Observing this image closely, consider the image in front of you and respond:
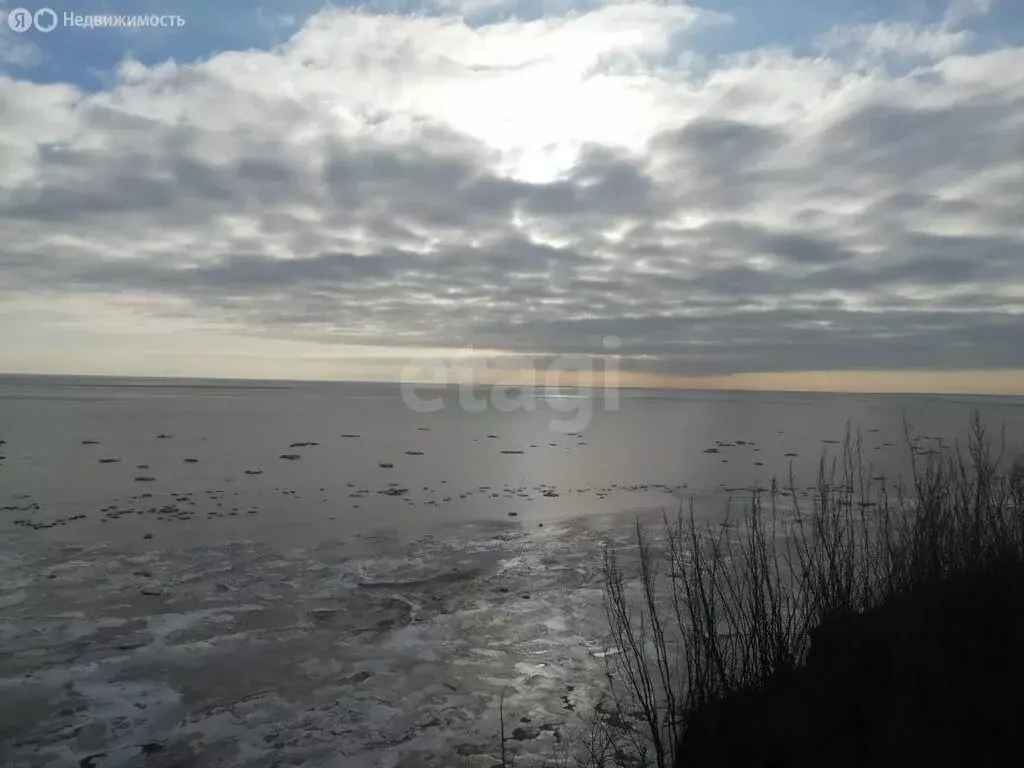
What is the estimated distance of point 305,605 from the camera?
11828 mm

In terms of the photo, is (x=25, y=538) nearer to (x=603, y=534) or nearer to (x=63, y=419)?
(x=603, y=534)

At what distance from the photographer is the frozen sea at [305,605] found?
780 cm

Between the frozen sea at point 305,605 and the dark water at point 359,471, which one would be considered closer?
the frozen sea at point 305,605

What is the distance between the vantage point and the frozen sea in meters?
7.80

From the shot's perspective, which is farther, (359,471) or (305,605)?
(359,471)

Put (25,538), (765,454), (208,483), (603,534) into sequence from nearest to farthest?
(25,538), (603,534), (208,483), (765,454)

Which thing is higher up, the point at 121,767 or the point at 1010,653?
the point at 1010,653

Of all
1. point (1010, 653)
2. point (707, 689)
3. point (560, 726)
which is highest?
point (1010, 653)

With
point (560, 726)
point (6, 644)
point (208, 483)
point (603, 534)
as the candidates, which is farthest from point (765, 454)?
point (6, 644)

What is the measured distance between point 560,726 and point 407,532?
1007cm

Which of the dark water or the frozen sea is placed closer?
the frozen sea

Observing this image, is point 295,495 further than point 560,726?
Yes

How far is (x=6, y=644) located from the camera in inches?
388

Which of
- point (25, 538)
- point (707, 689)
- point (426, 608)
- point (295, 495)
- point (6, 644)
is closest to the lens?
point (707, 689)
